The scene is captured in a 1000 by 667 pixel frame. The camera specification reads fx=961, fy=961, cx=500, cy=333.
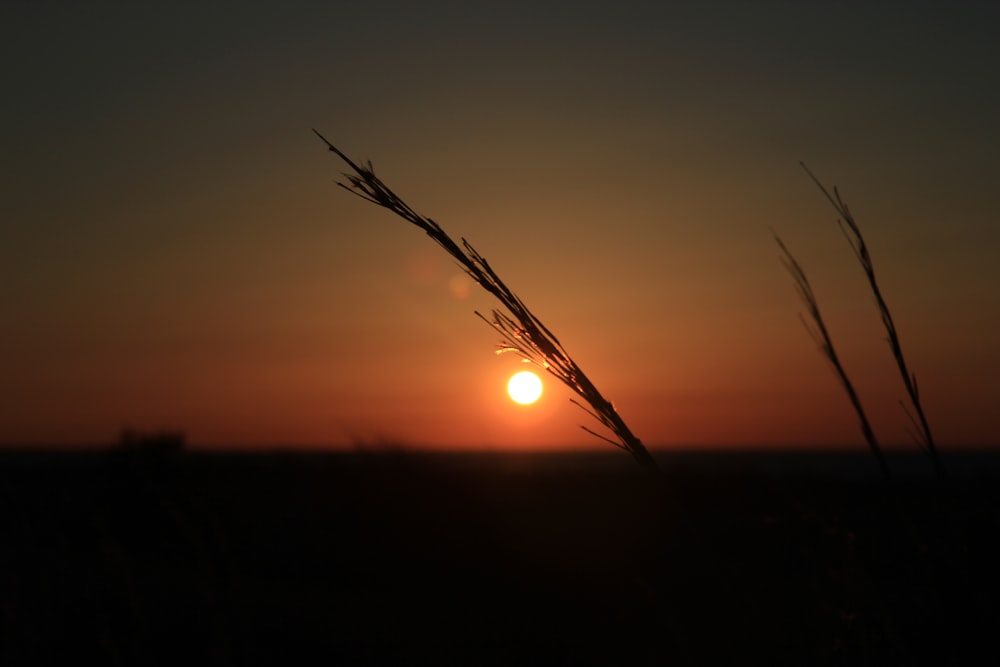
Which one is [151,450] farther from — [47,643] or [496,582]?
[47,643]

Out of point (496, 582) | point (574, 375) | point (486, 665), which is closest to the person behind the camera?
point (574, 375)

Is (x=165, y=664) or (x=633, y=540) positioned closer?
(x=165, y=664)

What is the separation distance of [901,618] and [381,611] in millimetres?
5635

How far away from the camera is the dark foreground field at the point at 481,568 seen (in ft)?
13.0

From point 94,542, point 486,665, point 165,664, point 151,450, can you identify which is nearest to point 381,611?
point 486,665

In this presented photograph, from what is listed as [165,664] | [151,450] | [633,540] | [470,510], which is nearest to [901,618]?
[165,664]

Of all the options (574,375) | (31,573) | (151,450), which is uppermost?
(151,450)

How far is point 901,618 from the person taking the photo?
4605mm

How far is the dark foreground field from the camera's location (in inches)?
156

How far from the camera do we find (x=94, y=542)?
1313 centimetres

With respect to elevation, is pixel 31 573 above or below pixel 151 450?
below

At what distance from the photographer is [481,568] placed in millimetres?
11945

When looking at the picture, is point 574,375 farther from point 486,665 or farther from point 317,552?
point 317,552

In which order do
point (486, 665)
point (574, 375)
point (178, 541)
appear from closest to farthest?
point (574, 375), point (486, 665), point (178, 541)
